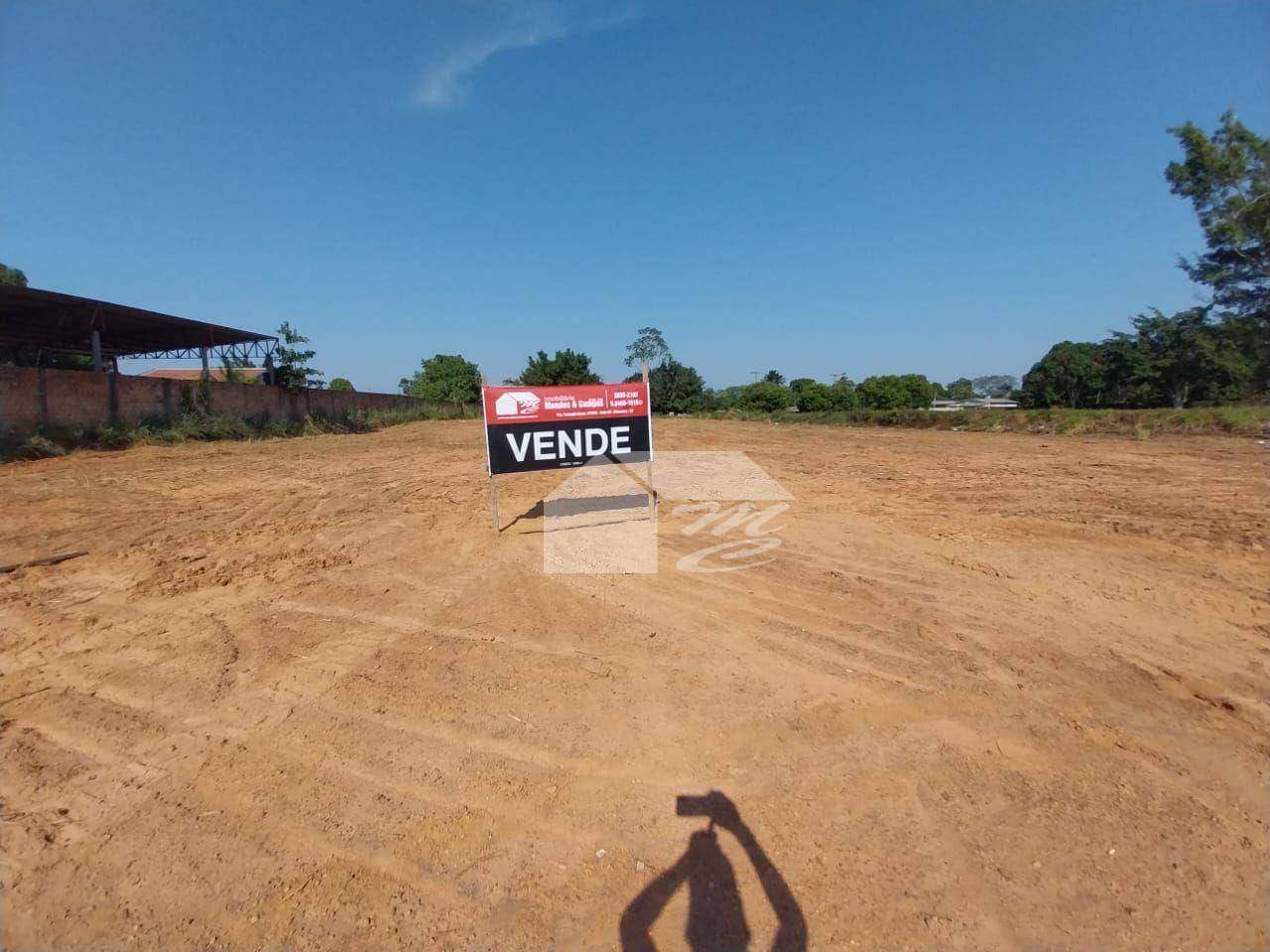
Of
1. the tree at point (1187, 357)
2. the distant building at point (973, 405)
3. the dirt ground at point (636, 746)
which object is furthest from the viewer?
the distant building at point (973, 405)

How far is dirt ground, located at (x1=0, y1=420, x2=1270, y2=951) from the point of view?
6.58 feet

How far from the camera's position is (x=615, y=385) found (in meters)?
6.71

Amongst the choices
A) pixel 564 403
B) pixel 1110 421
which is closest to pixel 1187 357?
pixel 1110 421

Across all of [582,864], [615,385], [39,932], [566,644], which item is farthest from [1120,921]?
[615,385]

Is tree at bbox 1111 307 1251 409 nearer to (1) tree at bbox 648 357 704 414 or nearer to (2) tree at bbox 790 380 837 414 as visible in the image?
(2) tree at bbox 790 380 837 414

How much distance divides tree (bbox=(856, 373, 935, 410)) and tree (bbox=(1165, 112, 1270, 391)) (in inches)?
1592

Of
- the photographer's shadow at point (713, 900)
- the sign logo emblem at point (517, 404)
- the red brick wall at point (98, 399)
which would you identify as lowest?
the photographer's shadow at point (713, 900)

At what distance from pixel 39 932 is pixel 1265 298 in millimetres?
39977

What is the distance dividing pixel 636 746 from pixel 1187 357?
1994 inches

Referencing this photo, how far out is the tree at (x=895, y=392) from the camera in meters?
68.1

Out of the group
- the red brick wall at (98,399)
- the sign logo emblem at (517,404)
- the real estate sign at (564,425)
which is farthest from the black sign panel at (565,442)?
the red brick wall at (98,399)

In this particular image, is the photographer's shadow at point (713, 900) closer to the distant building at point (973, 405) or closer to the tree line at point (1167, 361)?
the tree line at point (1167, 361)

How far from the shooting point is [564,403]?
255 inches

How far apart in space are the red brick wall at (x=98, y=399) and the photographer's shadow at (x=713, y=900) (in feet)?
63.3
